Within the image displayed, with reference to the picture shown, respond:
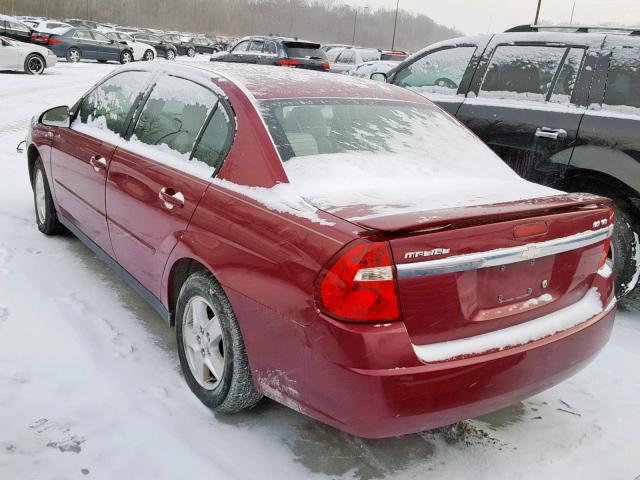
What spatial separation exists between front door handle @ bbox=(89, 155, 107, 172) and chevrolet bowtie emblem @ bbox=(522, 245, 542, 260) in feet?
8.23

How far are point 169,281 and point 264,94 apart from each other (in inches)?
41.1

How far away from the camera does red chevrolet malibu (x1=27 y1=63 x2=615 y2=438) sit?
2029 millimetres

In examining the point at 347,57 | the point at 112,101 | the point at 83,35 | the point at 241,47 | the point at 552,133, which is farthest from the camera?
the point at 83,35

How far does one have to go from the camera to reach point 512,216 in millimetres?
2207

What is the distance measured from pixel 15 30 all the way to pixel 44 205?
24.8m

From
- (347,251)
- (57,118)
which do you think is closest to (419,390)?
(347,251)

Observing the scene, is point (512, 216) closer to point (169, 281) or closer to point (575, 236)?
point (575, 236)

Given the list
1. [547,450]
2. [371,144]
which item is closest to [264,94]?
[371,144]

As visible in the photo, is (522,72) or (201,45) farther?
(201,45)

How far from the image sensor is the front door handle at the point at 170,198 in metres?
2.83

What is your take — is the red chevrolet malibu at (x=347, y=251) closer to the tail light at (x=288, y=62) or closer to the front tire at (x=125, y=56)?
the tail light at (x=288, y=62)

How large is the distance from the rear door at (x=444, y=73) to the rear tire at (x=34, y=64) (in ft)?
52.7

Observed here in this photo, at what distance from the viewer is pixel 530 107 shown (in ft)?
14.9

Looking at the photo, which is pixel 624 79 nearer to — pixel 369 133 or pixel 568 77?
pixel 568 77
